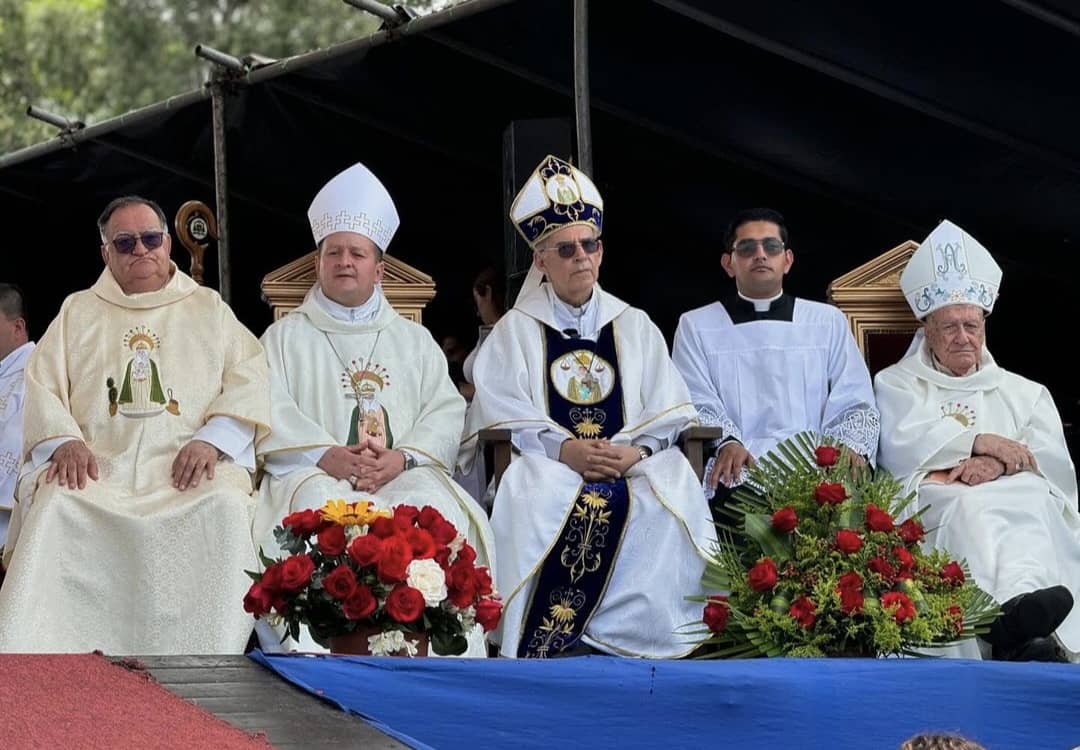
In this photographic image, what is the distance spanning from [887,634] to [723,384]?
1.94 m

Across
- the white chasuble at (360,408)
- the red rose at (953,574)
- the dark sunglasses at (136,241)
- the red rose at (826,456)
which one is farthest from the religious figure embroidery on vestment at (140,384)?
the red rose at (953,574)

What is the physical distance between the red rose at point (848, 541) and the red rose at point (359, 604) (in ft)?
4.73

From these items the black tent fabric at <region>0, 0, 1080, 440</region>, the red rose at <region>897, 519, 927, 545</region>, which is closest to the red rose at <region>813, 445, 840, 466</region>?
the red rose at <region>897, 519, 927, 545</region>

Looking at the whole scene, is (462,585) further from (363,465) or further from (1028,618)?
(1028,618)

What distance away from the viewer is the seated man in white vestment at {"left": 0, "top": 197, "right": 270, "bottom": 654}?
652 centimetres

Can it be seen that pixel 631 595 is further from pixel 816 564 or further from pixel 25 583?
pixel 25 583

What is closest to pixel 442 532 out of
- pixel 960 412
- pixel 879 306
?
pixel 960 412

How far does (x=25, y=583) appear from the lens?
6461 mm

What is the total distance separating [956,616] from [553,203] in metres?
2.28

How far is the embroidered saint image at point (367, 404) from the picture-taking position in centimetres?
721

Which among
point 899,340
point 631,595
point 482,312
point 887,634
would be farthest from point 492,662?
point 482,312

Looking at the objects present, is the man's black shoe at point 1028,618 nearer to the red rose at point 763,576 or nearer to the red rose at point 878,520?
the red rose at point 878,520

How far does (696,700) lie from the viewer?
5137 millimetres

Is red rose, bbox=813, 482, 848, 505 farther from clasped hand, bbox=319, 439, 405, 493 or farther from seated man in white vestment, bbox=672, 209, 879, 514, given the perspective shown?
clasped hand, bbox=319, 439, 405, 493
